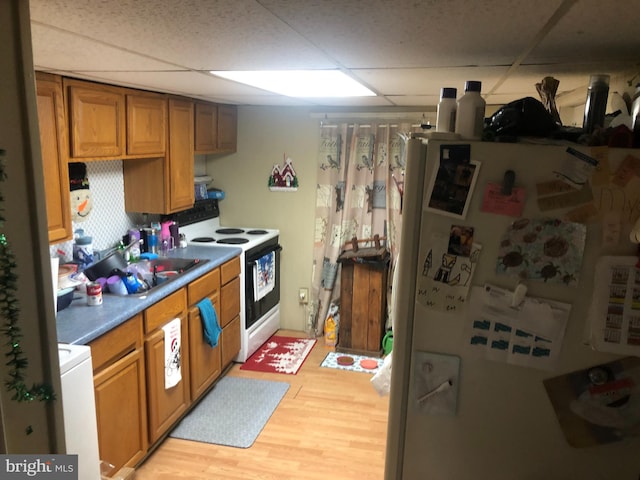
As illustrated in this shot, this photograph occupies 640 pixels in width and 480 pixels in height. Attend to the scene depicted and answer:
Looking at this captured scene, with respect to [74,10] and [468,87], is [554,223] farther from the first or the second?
[74,10]

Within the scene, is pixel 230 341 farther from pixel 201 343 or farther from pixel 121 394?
pixel 121 394

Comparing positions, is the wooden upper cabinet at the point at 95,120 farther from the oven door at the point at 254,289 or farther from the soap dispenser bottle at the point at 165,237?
the oven door at the point at 254,289

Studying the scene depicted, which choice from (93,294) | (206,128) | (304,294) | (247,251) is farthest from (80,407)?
(304,294)

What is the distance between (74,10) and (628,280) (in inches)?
50.8

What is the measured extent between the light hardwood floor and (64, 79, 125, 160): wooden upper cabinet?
68.0 inches

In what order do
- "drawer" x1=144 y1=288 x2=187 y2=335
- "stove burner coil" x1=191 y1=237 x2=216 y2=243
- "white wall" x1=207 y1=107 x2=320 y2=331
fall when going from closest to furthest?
1. "drawer" x1=144 y1=288 x2=187 y2=335
2. "stove burner coil" x1=191 y1=237 x2=216 y2=243
3. "white wall" x1=207 y1=107 x2=320 y2=331

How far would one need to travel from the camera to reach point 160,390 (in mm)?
2844

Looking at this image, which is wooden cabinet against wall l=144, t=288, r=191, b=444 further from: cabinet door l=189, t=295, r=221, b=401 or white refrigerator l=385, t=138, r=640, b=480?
white refrigerator l=385, t=138, r=640, b=480

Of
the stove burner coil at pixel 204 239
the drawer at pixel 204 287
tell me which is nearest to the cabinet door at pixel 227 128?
the stove burner coil at pixel 204 239

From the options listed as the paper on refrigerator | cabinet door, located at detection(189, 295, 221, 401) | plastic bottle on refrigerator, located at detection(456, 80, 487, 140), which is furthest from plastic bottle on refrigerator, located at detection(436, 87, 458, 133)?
cabinet door, located at detection(189, 295, 221, 401)

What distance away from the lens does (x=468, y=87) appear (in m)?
1.22

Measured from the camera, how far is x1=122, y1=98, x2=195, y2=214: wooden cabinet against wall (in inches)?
134

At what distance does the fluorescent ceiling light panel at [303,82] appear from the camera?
2092mm

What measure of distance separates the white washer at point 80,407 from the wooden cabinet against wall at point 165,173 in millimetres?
1581
